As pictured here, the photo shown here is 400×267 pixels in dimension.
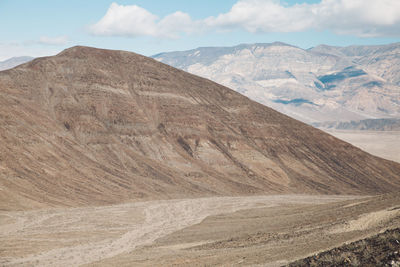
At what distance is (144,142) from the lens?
285 feet

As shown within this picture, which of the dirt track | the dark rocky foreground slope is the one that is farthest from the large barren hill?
the dark rocky foreground slope

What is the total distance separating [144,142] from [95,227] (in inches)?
1499

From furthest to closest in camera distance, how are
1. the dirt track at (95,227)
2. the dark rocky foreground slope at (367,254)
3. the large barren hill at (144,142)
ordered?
the large barren hill at (144,142), the dirt track at (95,227), the dark rocky foreground slope at (367,254)

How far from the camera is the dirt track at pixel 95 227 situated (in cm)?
3722

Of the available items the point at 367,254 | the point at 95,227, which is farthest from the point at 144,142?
the point at 367,254

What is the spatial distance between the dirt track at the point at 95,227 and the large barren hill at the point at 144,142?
5.72m

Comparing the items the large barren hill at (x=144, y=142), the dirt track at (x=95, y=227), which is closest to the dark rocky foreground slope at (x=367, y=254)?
the dirt track at (x=95, y=227)

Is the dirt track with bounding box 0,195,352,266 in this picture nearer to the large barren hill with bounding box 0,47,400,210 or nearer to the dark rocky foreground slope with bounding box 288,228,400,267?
the large barren hill with bounding box 0,47,400,210

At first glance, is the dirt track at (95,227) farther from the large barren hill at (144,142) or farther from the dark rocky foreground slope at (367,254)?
the dark rocky foreground slope at (367,254)

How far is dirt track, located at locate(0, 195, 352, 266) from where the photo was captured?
37219 mm

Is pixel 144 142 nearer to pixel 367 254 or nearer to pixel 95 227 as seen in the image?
pixel 95 227

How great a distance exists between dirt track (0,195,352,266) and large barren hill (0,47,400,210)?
5.72 meters

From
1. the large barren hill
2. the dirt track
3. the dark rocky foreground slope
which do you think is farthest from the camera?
the large barren hill

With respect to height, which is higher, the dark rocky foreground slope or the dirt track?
the dark rocky foreground slope
